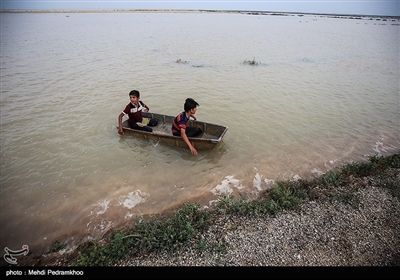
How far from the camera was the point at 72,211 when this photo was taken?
18.1ft

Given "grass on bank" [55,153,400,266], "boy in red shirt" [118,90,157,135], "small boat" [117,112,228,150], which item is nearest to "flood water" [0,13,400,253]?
"small boat" [117,112,228,150]

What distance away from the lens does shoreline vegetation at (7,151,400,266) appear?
410cm

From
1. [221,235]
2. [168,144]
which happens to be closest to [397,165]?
[221,235]

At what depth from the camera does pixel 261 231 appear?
15.0 feet

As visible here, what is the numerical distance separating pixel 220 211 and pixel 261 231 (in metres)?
1.04

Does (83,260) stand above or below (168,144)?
below

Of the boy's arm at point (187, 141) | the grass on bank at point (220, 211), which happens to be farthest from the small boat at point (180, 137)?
the grass on bank at point (220, 211)

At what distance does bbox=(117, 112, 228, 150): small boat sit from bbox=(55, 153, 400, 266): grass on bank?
2076 millimetres

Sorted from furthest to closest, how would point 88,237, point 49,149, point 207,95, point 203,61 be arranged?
point 203,61, point 207,95, point 49,149, point 88,237

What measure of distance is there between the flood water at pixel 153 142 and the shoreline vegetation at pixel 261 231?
71 cm

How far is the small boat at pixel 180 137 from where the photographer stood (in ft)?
22.8

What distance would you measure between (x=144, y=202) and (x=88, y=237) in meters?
1.51
